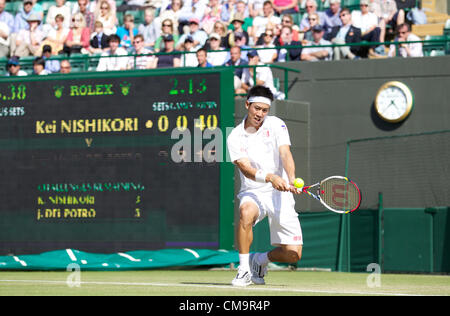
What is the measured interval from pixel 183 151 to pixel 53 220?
2.73 m

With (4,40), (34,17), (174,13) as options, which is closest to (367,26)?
(174,13)

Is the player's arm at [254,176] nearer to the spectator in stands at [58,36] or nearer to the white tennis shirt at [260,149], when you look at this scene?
the white tennis shirt at [260,149]

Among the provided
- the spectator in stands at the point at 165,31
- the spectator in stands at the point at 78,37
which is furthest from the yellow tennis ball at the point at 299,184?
the spectator in stands at the point at 78,37

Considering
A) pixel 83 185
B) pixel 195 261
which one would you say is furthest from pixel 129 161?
pixel 195 261

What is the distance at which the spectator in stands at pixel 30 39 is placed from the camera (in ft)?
69.2

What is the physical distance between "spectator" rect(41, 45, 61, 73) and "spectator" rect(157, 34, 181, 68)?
241 centimetres

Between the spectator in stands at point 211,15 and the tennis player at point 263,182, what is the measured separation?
32.6 ft

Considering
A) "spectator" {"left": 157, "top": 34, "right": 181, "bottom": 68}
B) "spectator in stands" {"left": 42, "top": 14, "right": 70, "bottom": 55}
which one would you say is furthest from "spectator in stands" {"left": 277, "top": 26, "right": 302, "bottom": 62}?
"spectator in stands" {"left": 42, "top": 14, "right": 70, "bottom": 55}

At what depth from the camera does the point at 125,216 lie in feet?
54.3

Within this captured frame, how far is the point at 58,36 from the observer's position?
21.1 meters

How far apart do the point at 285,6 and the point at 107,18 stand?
13.0 ft

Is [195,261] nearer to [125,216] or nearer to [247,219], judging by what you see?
[125,216]

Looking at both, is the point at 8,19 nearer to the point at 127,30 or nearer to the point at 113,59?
the point at 127,30

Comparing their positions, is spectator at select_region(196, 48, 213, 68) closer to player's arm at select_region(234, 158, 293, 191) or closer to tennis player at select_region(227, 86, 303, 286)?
tennis player at select_region(227, 86, 303, 286)
